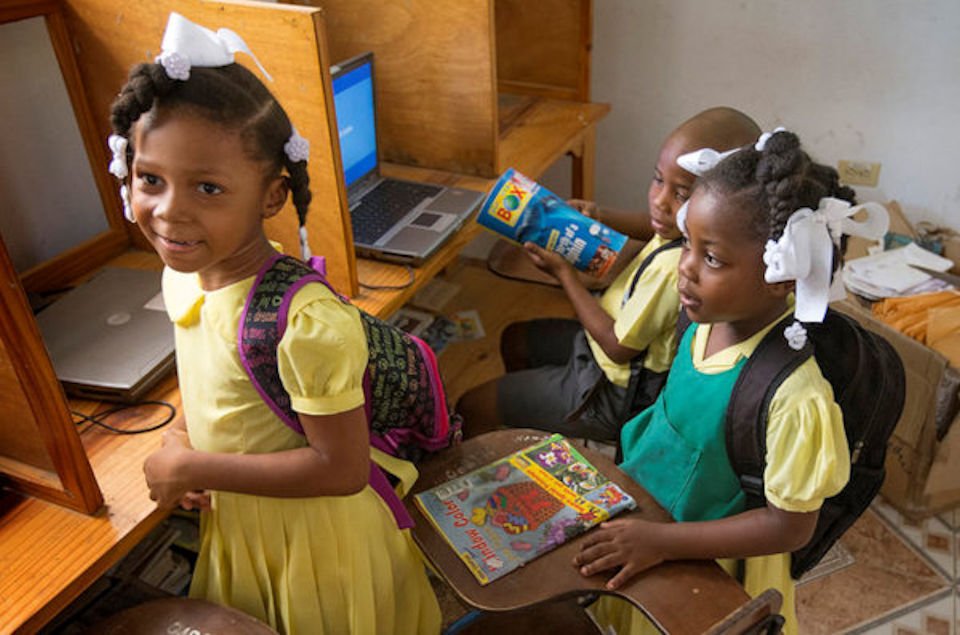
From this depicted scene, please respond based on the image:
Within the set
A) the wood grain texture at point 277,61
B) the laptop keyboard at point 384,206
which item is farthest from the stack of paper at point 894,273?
the wood grain texture at point 277,61

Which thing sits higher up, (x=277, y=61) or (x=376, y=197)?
(x=277, y=61)

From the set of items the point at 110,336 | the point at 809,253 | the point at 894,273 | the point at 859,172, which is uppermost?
the point at 809,253

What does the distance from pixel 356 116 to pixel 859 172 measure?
5.05ft

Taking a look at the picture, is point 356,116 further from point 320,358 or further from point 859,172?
point 859,172

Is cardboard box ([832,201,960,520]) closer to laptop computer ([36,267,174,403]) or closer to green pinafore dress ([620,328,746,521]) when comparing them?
green pinafore dress ([620,328,746,521])

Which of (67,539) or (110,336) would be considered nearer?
(67,539)

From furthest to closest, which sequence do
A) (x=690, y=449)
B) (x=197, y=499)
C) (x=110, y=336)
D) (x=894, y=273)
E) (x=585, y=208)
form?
(x=894, y=273)
(x=585, y=208)
(x=110, y=336)
(x=690, y=449)
(x=197, y=499)

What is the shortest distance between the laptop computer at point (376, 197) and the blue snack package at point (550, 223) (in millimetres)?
169

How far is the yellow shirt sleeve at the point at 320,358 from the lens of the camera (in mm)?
909

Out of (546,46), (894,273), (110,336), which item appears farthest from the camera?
(546,46)

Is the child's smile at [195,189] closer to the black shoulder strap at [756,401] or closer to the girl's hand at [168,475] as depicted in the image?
the girl's hand at [168,475]

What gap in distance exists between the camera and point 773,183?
990mm

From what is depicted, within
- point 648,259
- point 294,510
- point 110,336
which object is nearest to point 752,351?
point 648,259

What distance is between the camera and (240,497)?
3.54 feet
